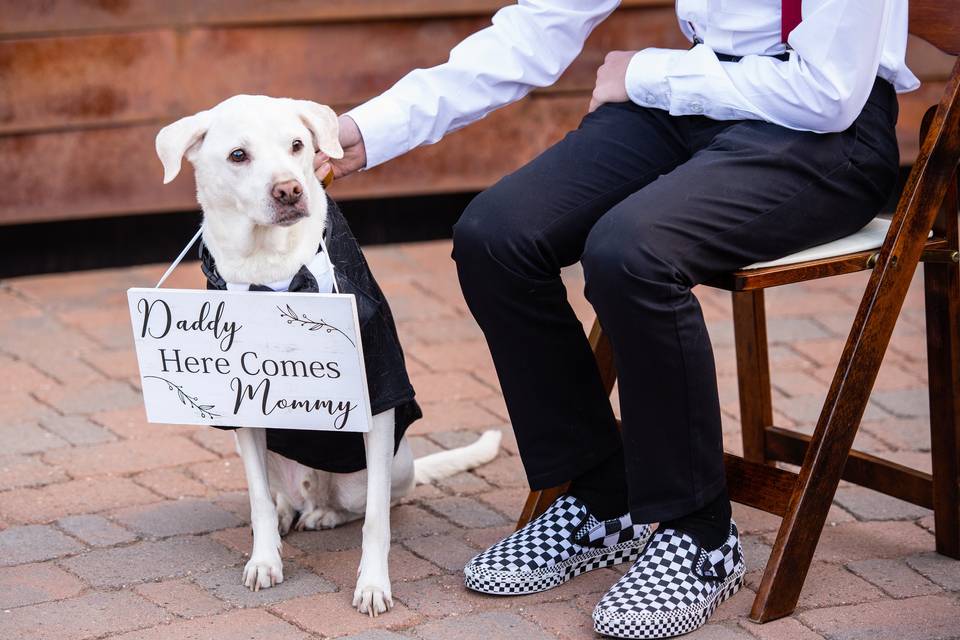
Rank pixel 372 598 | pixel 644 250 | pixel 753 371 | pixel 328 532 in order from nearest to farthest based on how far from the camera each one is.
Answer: pixel 644 250 → pixel 372 598 → pixel 328 532 → pixel 753 371

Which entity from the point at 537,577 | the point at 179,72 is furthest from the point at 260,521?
the point at 179,72

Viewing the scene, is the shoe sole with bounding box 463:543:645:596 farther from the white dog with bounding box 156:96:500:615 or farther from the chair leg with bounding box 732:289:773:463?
the chair leg with bounding box 732:289:773:463

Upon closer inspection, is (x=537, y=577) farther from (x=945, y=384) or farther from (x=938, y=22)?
(x=938, y=22)

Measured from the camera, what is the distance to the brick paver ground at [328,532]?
8.06ft

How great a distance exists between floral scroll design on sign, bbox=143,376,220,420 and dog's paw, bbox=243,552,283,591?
303 mm

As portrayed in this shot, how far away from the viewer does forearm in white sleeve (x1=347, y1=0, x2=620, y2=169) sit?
2.72m

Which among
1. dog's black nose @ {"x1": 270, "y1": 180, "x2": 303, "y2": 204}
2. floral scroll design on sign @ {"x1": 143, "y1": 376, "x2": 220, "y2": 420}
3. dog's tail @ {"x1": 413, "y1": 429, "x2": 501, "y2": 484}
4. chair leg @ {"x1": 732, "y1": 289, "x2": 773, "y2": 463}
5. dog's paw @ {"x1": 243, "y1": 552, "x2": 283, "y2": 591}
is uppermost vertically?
dog's black nose @ {"x1": 270, "y1": 180, "x2": 303, "y2": 204}

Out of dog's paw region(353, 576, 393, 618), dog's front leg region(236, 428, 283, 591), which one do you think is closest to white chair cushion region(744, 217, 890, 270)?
dog's paw region(353, 576, 393, 618)

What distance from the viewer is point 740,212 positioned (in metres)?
2.31

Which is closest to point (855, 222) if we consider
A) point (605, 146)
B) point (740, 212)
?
point (740, 212)

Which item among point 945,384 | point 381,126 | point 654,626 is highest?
point 381,126

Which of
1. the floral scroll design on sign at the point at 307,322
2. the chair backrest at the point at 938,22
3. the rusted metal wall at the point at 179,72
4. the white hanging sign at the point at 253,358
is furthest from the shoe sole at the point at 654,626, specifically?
the rusted metal wall at the point at 179,72

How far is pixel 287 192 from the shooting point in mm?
2430

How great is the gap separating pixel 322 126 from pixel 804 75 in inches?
35.7
